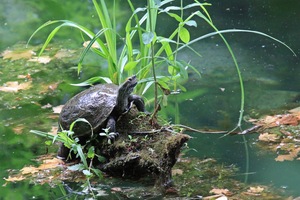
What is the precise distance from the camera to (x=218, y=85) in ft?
11.9

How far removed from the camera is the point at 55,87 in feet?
12.2

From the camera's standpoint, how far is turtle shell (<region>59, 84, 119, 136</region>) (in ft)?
8.56

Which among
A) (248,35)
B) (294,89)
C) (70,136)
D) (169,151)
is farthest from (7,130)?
(248,35)

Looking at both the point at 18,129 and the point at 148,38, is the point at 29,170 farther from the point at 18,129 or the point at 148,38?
the point at 148,38

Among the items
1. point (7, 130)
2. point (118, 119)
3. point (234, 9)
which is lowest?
point (7, 130)

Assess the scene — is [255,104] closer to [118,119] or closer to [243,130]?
[243,130]

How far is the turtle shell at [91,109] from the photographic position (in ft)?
8.56

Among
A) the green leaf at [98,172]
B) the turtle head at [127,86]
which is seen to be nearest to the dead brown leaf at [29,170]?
the green leaf at [98,172]

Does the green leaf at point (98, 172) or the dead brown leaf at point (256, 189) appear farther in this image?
the green leaf at point (98, 172)

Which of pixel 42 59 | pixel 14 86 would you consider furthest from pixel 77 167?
pixel 42 59

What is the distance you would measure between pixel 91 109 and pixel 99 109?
0.04 metres

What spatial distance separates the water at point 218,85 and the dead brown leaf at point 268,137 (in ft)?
0.21

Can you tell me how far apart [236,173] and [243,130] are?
0.48 metres

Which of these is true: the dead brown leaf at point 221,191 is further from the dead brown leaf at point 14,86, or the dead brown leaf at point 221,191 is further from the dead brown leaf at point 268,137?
the dead brown leaf at point 14,86
